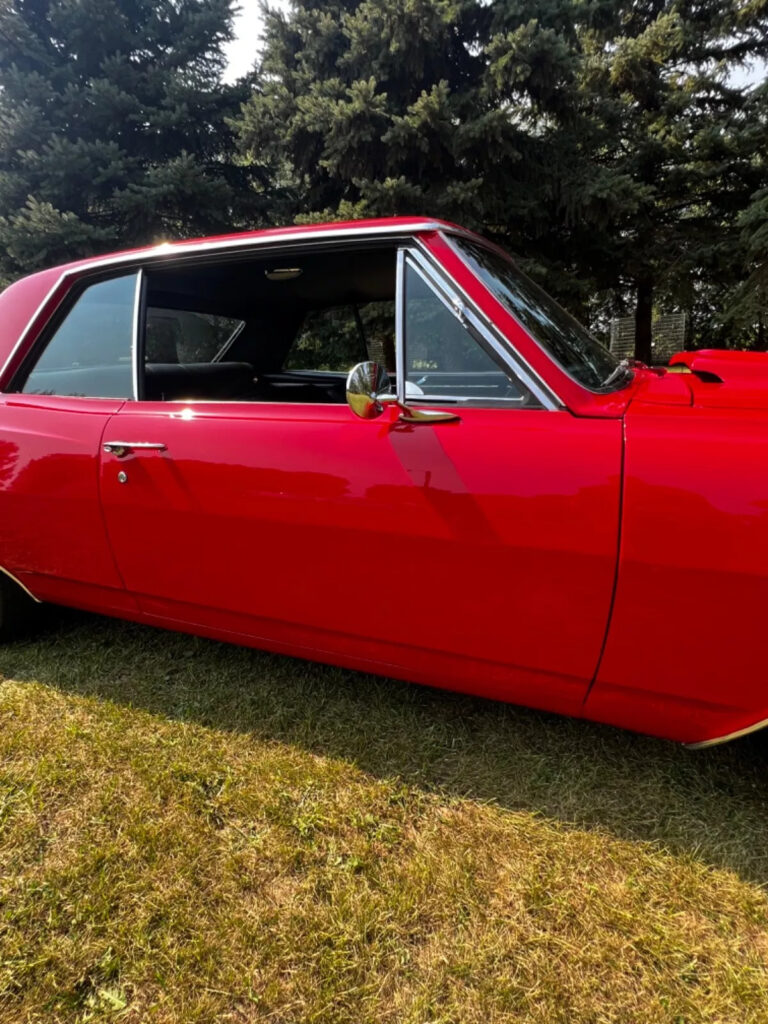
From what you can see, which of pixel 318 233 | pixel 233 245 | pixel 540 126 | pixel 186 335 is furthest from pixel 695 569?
pixel 540 126

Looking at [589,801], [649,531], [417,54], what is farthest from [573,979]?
[417,54]

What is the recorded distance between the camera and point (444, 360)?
175 cm

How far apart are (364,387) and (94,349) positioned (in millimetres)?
1316

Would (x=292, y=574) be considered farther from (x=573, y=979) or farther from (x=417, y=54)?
(x=417, y=54)

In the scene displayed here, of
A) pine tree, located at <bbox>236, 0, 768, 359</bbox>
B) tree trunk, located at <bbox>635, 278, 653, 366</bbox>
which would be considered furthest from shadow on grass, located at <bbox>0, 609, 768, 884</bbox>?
tree trunk, located at <bbox>635, 278, 653, 366</bbox>

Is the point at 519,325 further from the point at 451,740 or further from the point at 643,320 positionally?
the point at 643,320

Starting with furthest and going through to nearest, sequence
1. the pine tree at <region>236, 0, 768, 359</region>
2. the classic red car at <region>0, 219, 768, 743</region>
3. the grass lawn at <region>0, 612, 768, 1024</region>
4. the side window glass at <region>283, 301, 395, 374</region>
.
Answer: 1. the pine tree at <region>236, 0, 768, 359</region>
2. the side window glass at <region>283, 301, 395, 374</region>
3. the classic red car at <region>0, 219, 768, 743</region>
4. the grass lawn at <region>0, 612, 768, 1024</region>

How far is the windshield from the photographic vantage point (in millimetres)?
1748

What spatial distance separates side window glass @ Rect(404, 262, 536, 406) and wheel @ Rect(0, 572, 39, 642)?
2.01 meters

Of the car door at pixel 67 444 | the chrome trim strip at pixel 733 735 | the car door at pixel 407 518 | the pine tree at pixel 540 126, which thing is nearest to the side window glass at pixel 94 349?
the car door at pixel 67 444

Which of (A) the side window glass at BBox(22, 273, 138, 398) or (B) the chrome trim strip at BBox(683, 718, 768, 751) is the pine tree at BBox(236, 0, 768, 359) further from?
Result: (B) the chrome trim strip at BBox(683, 718, 768, 751)

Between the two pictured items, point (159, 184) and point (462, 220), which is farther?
point (159, 184)

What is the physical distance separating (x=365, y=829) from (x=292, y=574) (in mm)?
768

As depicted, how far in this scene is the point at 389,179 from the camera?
19.4 ft
